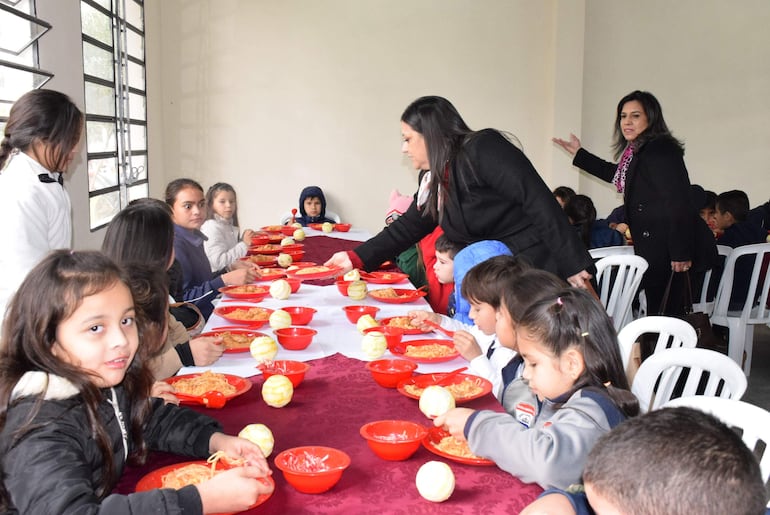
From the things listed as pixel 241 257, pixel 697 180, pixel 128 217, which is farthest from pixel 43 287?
pixel 697 180

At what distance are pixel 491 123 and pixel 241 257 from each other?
4057 millimetres

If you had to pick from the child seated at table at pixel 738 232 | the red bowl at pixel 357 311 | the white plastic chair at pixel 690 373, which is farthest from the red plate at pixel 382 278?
the child seated at table at pixel 738 232

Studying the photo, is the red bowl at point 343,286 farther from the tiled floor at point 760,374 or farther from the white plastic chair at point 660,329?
the tiled floor at point 760,374

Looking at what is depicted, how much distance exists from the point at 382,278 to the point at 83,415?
2243mm

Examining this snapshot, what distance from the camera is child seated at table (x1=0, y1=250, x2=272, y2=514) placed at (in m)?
1.14

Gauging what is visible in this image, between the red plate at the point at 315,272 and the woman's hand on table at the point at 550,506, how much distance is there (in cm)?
224

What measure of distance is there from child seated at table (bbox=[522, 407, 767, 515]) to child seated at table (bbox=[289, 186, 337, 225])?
557 centimetres

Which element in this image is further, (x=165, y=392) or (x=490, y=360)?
(x=490, y=360)

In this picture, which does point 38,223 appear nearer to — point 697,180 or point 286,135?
point 286,135

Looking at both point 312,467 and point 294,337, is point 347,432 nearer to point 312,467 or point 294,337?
point 312,467

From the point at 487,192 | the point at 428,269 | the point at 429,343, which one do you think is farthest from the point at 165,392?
the point at 428,269

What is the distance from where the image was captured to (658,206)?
3.91m

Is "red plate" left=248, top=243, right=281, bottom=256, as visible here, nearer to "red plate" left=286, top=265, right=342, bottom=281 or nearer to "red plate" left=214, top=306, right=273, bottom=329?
"red plate" left=286, top=265, right=342, bottom=281

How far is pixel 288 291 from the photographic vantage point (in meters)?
3.02
